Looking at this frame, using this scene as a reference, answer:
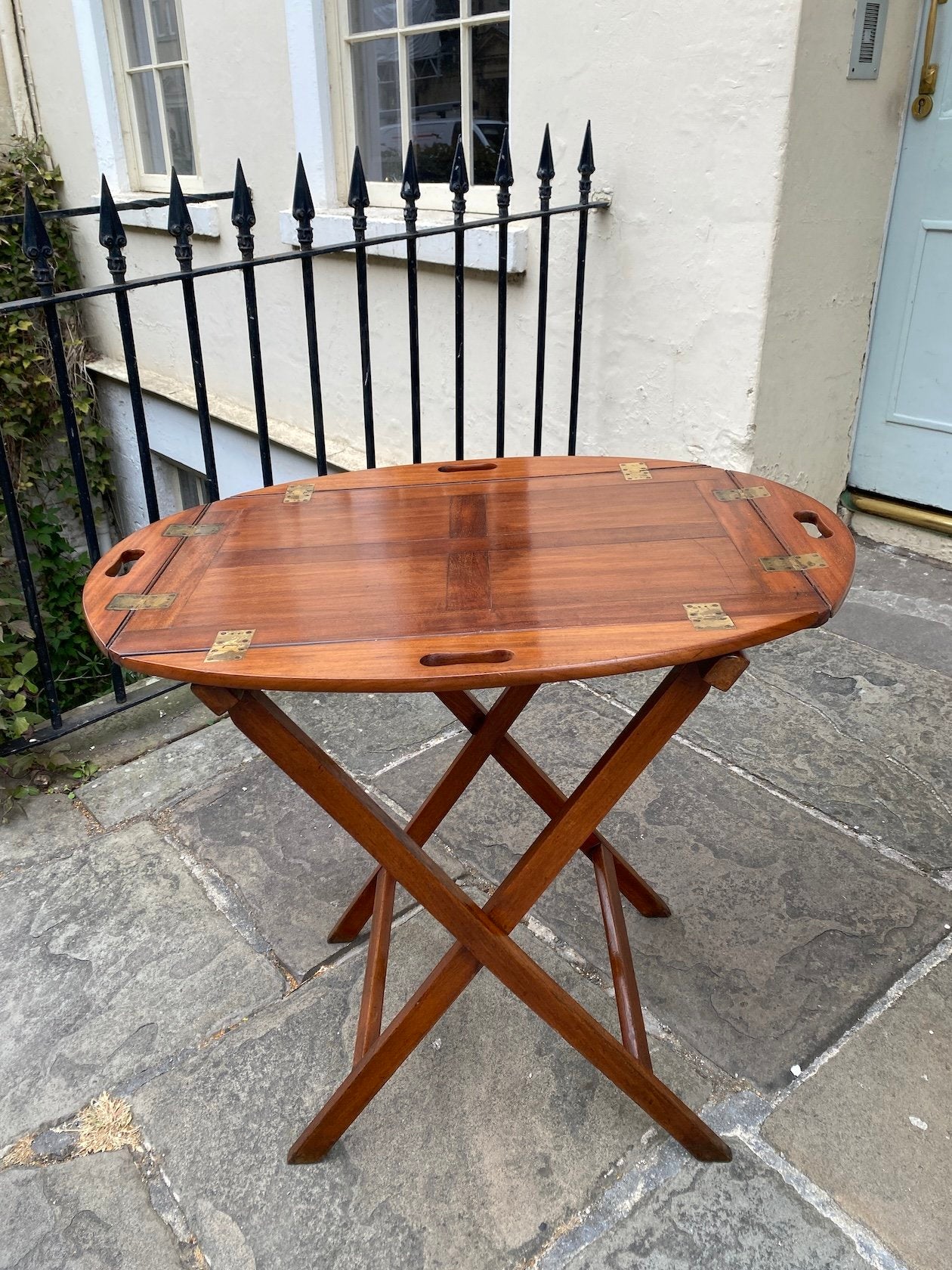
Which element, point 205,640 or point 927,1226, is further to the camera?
point 927,1226

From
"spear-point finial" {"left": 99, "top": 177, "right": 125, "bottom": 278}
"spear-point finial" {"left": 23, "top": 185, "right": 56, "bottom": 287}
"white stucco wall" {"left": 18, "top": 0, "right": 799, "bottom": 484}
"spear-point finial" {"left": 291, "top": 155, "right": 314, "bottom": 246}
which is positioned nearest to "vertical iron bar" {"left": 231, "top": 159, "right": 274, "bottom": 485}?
"spear-point finial" {"left": 291, "top": 155, "right": 314, "bottom": 246}

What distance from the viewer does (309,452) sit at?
195 inches

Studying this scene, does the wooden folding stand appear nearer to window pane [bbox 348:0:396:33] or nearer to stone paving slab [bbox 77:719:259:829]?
stone paving slab [bbox 77:719:259:829]

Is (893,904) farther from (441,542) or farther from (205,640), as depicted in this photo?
(205,640)

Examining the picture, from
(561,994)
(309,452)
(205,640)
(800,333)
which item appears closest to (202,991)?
(561,994)

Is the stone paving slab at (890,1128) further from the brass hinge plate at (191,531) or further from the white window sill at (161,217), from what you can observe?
the white window sill at (161,217)

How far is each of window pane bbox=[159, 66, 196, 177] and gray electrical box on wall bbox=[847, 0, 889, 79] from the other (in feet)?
13.6

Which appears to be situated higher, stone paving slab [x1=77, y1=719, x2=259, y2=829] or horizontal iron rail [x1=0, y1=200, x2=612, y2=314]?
horizontal iron rail [x1=0, y1=200, x2=612, y2=314]

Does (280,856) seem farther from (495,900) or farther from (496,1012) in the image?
(495,900)

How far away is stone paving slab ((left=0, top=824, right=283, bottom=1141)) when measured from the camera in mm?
1687

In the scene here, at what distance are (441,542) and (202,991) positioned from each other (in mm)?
1021

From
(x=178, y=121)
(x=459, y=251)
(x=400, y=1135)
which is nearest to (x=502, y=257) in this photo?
(x=459, y=251)

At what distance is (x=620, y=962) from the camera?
1.68 meters

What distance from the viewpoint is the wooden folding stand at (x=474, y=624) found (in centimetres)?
120
